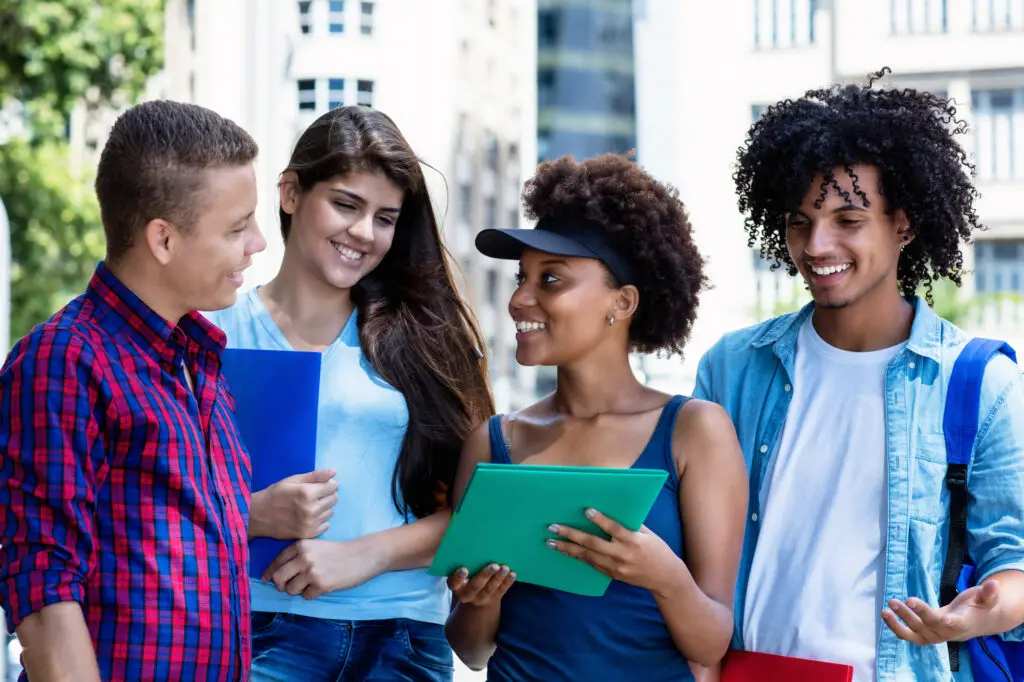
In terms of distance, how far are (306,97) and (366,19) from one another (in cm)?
104

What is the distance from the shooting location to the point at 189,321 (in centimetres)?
189

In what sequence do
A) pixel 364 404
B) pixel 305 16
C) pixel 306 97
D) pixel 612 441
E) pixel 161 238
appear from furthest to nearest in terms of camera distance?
pixel 305 16
pixel 306 97
pixel 364 404
pixel 612 441
pixel 161 238

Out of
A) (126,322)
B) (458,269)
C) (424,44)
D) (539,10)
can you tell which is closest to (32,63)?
(424,44)

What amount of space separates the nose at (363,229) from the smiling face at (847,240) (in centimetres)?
80

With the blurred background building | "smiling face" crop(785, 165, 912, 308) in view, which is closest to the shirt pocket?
"smiling face" crop(785, 165, 912, 308)

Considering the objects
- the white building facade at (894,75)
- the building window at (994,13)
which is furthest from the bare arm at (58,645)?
the building window at (994,13)

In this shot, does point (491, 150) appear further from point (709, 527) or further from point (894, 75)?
point (709, 527)

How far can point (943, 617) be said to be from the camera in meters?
1.95

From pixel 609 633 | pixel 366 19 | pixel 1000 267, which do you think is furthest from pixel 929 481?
pixel 1000 267

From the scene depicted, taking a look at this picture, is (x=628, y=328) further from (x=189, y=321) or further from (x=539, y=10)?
(x=539, y=10)

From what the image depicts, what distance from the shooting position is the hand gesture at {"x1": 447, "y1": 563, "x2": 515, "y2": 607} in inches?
77.0

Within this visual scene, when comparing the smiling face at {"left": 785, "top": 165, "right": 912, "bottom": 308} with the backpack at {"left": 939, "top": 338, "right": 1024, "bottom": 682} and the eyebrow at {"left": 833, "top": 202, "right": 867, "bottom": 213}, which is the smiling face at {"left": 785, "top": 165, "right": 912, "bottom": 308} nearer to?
the eyebrow at {"left": 833, "top": 202, "right": 867, "bottom": 213}

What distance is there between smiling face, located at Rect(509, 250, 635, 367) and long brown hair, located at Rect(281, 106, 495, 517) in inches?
10.5

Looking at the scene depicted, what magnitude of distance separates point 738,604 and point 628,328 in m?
0.54
